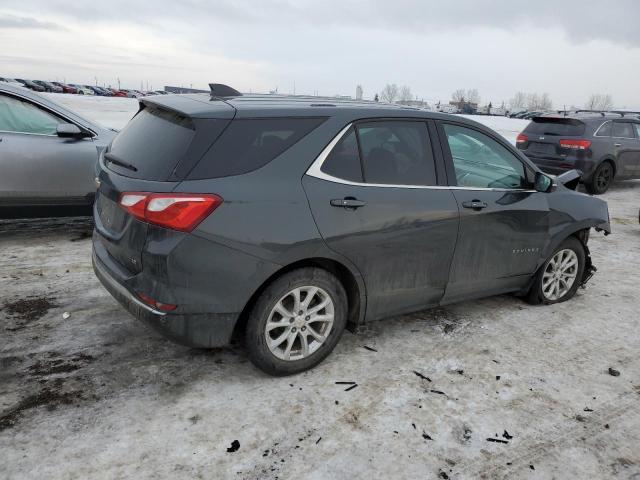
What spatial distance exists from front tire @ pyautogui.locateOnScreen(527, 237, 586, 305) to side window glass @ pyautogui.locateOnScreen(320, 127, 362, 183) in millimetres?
2195

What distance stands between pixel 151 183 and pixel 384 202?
1.41 m

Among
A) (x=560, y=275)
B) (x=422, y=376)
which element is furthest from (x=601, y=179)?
(x=422, y=376)

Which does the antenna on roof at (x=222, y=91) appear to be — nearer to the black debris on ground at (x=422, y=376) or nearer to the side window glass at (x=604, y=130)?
the black debris on ground at (x=422, y=376)

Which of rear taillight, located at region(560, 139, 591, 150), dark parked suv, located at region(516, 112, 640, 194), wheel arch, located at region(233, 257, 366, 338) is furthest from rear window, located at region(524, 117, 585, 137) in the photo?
wheel arch, located at region(233, 257, 366, 338)

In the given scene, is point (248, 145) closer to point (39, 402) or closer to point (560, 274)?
point (39, 402)

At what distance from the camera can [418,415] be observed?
2934 mm

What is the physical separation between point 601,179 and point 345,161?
941 centimetres

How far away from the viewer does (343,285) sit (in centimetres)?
339

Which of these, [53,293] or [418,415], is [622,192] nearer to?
[418,415]

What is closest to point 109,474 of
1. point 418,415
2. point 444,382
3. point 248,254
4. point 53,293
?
point 248,254

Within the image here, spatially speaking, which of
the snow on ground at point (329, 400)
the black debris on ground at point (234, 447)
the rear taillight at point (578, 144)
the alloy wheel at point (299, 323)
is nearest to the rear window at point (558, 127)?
the rear taillight at point (578, 144)

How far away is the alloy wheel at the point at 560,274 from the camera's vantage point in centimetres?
456

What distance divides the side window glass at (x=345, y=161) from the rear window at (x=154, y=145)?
82cm

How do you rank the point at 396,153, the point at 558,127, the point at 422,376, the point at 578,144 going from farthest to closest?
the point at 558,127 < the point at 578,144 < the point at 396,153 < the point at 422,376
